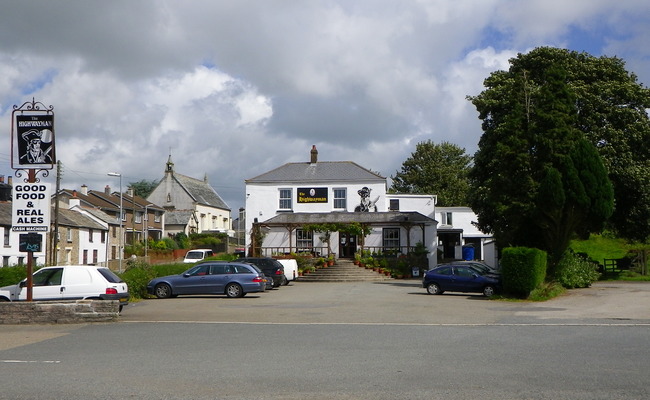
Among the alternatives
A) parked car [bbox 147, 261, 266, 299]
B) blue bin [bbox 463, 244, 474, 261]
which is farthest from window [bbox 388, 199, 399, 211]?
parked car [bbox 147, 261, 266, 299]

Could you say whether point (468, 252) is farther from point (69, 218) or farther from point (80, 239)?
point (69, 218)

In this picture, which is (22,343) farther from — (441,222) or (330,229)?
(441,222)

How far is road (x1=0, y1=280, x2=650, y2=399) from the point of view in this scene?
8.66 meters

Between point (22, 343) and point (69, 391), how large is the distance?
231 inches

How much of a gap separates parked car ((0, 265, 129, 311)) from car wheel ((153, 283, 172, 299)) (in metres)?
7.54

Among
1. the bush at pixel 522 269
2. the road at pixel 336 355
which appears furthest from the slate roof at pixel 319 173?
the road at pixel 336 355

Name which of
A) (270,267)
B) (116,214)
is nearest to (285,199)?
(270,267)

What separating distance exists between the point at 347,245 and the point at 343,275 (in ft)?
30.3

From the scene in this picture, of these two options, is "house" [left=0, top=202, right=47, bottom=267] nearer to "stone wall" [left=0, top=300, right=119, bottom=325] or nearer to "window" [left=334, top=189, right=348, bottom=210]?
"window" [left=334, top=189, right=348, bottom=210]

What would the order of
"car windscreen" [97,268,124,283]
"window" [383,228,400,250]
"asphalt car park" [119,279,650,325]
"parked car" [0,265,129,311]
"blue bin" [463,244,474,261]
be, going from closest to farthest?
"asphalt car park" [119,279,650,325] → "parked car" [0,265,129,311] → "car windscreen" [97,268,124,283] → "window" [383,228,400,250] → "blue bin" [463,244,474,261]

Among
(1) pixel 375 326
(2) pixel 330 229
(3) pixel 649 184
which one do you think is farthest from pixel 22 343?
(2) pixel 330 229

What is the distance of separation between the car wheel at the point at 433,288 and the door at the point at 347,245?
886 inches

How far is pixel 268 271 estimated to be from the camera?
3388 cm

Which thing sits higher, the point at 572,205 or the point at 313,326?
the point at 572,205
